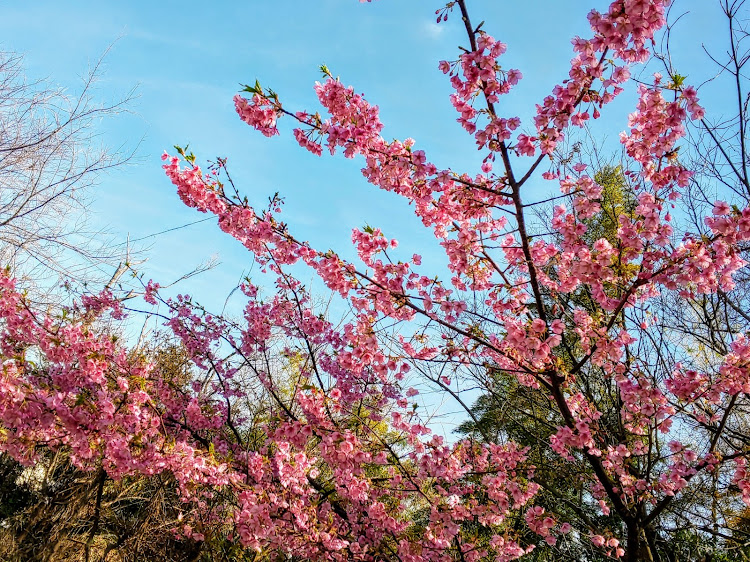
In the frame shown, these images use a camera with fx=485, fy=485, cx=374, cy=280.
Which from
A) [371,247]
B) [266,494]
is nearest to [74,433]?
[266,494]

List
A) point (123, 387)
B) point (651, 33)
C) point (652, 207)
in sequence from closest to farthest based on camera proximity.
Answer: point (651, 33), point (652, 207), point (123, 387)

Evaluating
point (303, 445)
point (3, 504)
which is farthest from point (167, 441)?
point (3, 504)

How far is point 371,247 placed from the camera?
12.8 feet

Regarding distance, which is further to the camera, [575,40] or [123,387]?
[123,387]

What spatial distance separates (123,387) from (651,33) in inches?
176

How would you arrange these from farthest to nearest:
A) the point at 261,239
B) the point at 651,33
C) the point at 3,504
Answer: the point at 3,504, the point at 261,239, the point at 651,33

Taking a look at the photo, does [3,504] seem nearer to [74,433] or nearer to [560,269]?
[74,433]

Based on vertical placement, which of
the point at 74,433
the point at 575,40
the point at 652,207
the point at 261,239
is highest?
the point at 575,40

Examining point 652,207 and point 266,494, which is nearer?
point 652,207

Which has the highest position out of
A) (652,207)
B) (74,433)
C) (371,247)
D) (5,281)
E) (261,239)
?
(652,207)

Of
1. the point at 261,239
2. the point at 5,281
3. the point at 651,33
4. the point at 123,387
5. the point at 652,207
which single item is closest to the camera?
the point at 651,33

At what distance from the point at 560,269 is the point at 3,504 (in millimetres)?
10691

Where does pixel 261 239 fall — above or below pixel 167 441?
above

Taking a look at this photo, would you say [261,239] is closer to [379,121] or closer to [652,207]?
[379,121]
